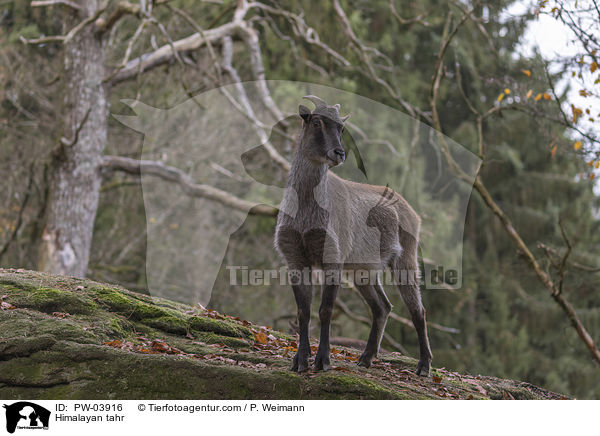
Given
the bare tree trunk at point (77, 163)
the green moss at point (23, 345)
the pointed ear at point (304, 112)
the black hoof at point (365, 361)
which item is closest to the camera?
the green moss at point (23, 345)

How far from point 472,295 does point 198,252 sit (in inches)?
317

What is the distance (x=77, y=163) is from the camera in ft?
35.8

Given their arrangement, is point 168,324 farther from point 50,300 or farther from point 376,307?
point 376,307

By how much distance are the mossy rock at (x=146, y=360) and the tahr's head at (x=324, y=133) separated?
178 centimetres

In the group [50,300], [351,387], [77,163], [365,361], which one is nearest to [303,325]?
[351,387]

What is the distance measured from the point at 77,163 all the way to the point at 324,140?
748cm

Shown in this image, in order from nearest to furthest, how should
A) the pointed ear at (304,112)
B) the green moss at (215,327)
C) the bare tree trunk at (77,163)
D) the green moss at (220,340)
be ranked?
the pointed ear at (304,112)
the green moss at (220,340)
the green moss at (215,327)
the bare tree trunk at (77,163)

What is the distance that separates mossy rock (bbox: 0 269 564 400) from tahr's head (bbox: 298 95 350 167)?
178cm

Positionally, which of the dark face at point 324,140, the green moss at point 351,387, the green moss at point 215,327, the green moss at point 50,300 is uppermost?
the dark face at point 324,140

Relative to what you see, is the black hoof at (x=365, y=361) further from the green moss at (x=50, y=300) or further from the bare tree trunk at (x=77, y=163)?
the bare tree trunk at (x=77, y=163)

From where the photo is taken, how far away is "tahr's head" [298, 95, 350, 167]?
188 inches

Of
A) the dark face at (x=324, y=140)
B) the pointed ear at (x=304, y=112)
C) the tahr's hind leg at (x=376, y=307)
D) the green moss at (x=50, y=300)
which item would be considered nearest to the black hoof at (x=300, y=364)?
the tahr's hind leg at (x=376, y=307)

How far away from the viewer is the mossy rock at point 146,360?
15.0ft
